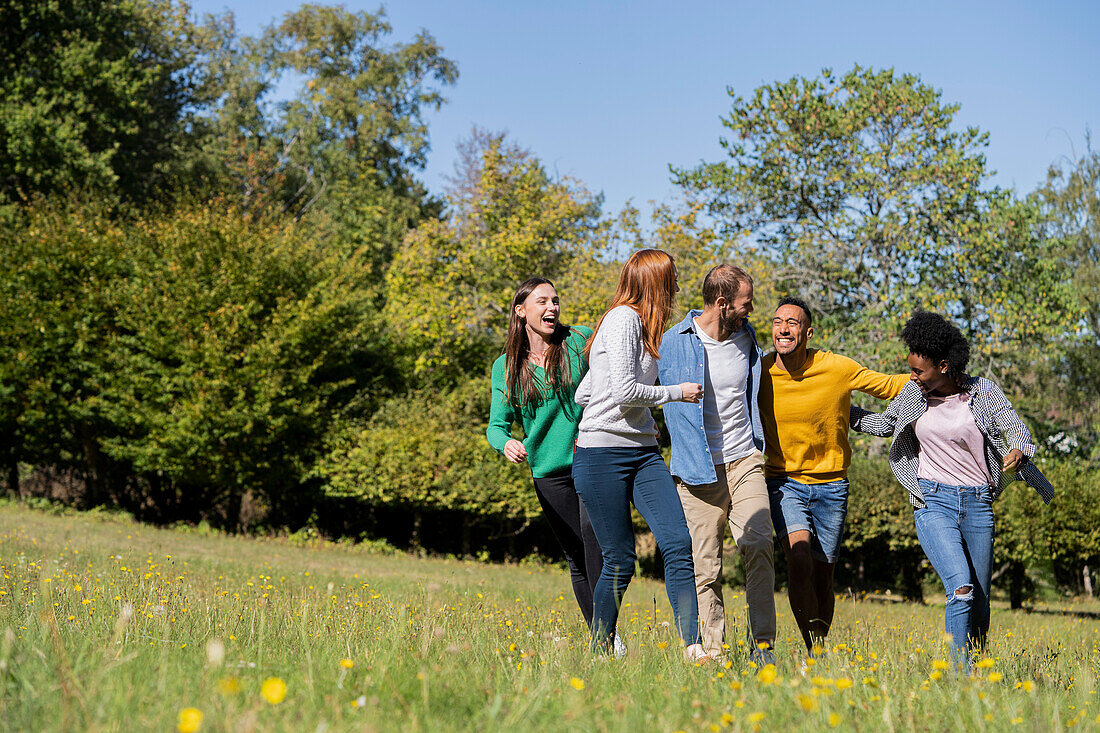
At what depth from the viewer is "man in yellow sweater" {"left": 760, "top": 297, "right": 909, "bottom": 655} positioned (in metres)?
5.04

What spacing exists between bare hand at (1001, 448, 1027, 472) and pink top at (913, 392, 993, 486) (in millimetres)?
116

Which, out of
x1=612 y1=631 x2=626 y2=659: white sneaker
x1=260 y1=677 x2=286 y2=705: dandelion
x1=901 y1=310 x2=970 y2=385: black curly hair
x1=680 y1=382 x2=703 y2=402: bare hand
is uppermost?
x1=901 y1=310 x2=970 y2=385: black curly hair

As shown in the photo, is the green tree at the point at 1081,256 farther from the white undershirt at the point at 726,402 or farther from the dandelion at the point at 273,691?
the dandelion at the point at 273,691

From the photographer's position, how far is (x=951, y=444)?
16.5ft

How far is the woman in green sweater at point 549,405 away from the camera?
4.86 meters

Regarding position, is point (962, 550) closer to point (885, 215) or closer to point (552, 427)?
point (552, 427)

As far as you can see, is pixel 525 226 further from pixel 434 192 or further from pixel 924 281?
pixel 434 192

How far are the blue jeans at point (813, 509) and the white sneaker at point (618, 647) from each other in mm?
1244

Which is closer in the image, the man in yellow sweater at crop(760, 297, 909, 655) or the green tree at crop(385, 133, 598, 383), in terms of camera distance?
the man in yellow sweater at crop(760, 297, 909, 655)

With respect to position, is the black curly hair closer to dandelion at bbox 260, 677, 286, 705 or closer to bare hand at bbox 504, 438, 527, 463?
bare hand at bbox 504, 438, 527, 463

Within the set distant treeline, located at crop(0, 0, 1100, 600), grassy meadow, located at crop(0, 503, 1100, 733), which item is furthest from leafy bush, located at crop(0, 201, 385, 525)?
grassy meadow, located at crop(0, 503, 1100, 733)

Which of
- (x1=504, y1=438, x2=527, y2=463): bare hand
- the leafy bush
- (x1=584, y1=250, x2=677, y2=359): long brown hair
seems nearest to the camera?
(x1=584, y1=250, x2=677, y2=359): long brown hair

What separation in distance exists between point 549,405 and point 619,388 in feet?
2.79

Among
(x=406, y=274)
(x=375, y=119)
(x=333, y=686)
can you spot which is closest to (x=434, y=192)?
(x=375, y=119)
